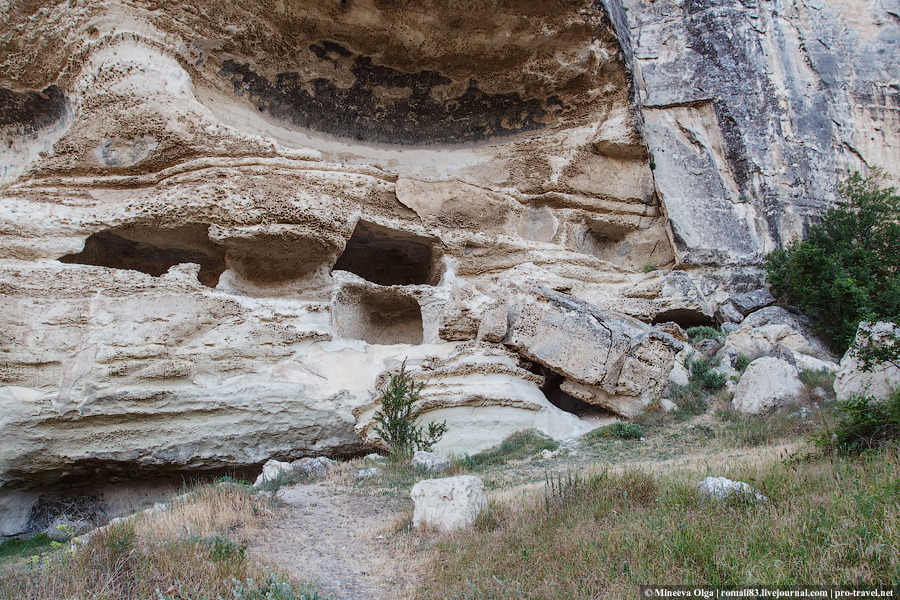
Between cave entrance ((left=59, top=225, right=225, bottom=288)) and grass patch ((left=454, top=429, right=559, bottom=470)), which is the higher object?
cave entrance ((left=59, top=225, right=225, bottom=288))

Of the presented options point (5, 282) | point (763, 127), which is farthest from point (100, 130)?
point (763, 127)

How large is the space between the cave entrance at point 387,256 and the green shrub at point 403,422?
10.9ft

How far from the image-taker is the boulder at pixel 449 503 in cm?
374

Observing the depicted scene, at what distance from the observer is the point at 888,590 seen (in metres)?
2.37

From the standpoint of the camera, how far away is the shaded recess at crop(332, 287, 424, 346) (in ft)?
28.3

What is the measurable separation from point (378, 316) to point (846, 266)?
26.1ft

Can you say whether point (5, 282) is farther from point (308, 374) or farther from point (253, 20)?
point (253, 20)

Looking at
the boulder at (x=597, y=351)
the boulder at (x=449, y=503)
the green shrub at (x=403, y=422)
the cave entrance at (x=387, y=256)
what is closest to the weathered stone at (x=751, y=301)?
the boulder at (x=597, y=351)

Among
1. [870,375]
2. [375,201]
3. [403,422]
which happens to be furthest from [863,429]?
[375,201]

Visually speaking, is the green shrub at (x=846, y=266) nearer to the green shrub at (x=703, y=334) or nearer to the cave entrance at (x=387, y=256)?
the green shrub at (x=703, y=334)

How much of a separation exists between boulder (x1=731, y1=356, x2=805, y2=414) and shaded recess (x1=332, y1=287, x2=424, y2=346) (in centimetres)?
440

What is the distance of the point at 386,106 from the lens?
1168cm

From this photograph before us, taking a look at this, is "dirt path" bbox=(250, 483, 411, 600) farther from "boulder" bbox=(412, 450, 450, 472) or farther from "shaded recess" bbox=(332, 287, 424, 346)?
Result: "shaded recess" bbox=(332, 287, 424, 346)

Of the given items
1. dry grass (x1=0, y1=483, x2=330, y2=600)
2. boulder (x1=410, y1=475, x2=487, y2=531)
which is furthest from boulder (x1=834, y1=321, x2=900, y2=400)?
dry grass (x1=0, y1=483, x2=330, y2=600)
